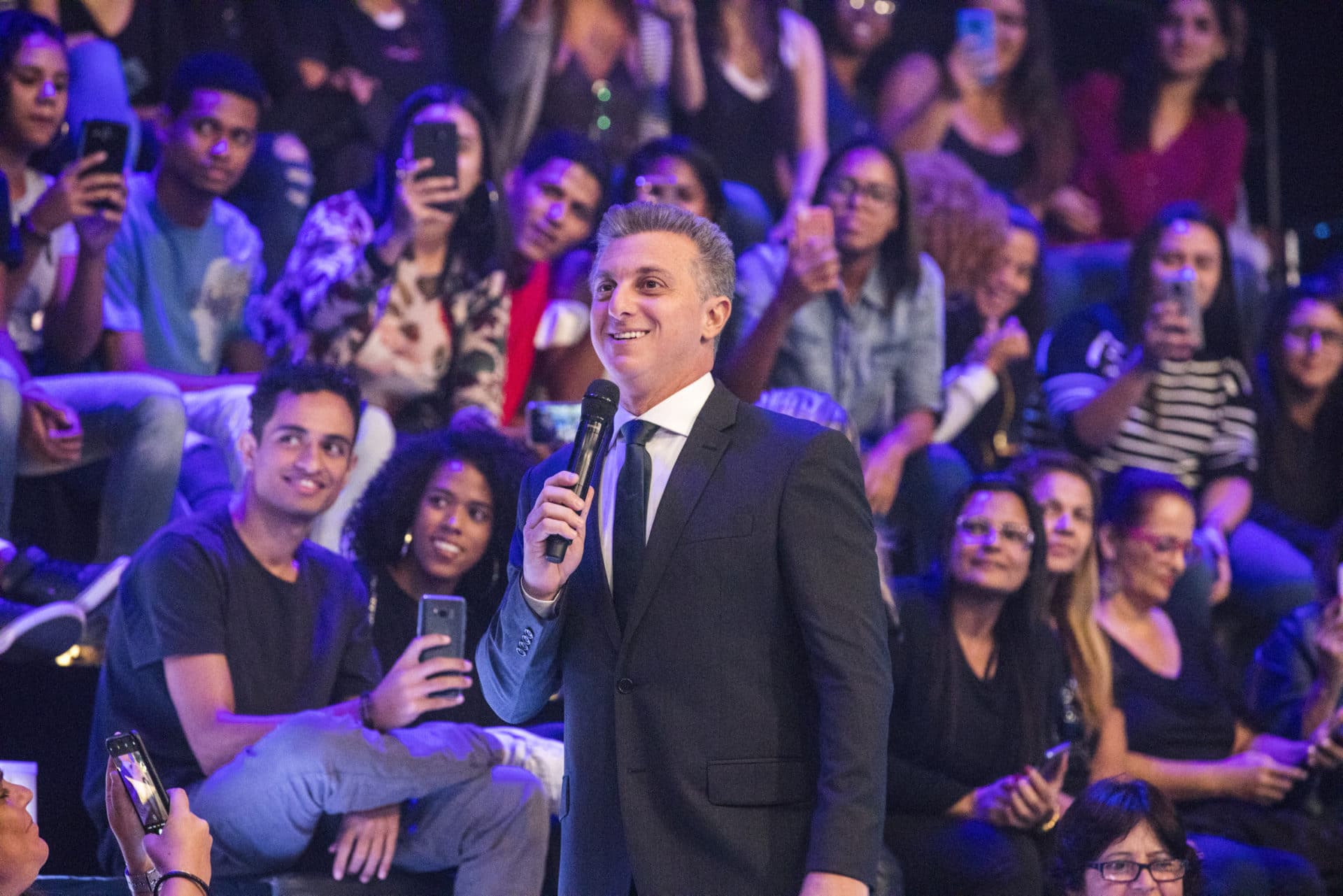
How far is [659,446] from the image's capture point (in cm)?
→ 196

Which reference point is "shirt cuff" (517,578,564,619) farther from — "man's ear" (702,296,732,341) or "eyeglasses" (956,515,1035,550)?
"eyeglasses" (956,515,1035,550)

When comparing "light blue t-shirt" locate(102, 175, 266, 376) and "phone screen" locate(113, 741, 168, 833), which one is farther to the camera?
"light blue t-shirt" locate(102, 175, 266, 376)

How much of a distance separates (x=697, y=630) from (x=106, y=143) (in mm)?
2371

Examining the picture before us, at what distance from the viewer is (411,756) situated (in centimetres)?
259

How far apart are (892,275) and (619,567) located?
106 inches

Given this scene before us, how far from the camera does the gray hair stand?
199cm

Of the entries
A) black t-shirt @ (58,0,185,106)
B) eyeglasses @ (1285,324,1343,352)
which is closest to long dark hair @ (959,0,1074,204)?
eyeglasses @ (1285,324,1343,352)

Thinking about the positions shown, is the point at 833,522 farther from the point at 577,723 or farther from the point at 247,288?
the point at 247,288

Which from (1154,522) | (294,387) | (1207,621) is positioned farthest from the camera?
(1207,621)

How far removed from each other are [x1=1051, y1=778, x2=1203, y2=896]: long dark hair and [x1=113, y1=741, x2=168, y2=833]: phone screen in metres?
1.66

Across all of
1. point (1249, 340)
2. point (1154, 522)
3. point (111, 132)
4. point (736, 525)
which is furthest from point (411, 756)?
point (1249, 340)

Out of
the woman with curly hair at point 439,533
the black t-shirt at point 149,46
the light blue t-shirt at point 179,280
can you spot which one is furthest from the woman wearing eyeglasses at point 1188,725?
the black t-shirt at point 149,46

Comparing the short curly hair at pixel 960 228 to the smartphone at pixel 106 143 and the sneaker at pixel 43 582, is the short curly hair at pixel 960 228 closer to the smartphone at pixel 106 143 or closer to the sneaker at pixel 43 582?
the smartphone at pixel 106 143

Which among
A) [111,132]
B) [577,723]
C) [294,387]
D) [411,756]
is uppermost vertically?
[111,132]
